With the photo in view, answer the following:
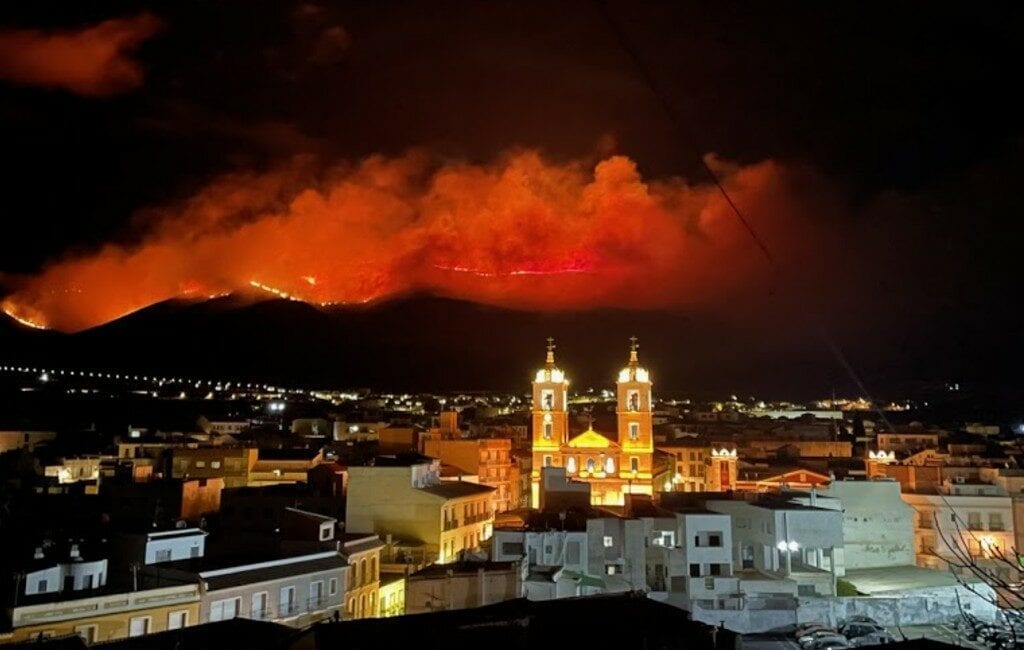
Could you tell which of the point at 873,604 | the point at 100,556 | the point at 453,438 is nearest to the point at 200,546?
the point at 100,556

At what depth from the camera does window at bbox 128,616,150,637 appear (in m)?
18.6

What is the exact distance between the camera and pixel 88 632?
711 inches

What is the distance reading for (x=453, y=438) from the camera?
169ft

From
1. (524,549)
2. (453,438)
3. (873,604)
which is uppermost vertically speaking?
(453,438)

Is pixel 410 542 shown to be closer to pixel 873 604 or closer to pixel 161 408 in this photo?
pixel 873 604

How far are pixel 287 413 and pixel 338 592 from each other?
63.9m

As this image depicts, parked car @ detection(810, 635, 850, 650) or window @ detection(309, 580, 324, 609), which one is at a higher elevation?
window @ detection(309, 580, 324, 609)

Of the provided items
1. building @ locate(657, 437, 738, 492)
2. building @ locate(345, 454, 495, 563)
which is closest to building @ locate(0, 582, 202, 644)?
building @ locate(345, 454, 495, 563)

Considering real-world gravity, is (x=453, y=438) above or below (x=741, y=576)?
above

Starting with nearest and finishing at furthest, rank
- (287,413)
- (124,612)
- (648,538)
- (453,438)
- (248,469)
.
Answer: (124,612) → (648,538) → (248,469) → (453,438) → (287,413)

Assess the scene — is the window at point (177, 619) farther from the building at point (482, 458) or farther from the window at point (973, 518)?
the window at point (973, 518)

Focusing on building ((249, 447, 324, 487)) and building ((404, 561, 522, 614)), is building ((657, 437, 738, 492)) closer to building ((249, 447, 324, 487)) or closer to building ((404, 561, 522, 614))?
building ((249, 447, 324, 487))

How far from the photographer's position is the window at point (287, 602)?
862 inches

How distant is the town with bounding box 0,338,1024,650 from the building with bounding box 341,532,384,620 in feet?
0.29
